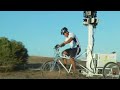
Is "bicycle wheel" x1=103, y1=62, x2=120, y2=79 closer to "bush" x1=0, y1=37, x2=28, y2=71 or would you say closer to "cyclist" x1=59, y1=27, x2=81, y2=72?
"cyclist" x1=59, y1=27, x2=81, y2=72

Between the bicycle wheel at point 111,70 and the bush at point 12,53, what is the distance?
716 centimetres

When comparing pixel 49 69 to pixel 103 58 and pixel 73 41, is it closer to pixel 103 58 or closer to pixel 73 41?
pixel 73 41

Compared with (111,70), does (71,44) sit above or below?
above

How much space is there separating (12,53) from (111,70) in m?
8.60

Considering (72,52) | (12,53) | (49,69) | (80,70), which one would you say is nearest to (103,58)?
(80,70)

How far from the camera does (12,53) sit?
17047 millimetres

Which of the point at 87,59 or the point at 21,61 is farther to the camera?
the point at 21,61

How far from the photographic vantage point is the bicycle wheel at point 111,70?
30.6ft

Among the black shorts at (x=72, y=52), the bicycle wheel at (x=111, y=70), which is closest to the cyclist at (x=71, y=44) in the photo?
the black shorts at (x=72, y=52)
